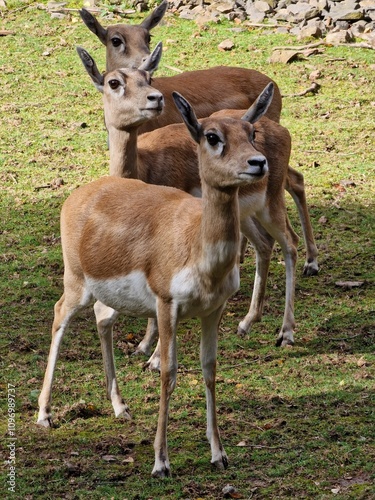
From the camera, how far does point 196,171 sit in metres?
7.58

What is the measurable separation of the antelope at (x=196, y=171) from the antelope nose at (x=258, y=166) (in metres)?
2.21

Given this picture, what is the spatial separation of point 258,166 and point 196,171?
2.53 m

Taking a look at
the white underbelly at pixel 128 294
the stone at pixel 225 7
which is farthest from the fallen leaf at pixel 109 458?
the stone at pixel 225 7

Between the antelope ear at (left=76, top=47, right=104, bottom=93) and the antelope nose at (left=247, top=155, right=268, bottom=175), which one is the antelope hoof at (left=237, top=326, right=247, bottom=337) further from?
the antelope nose at (left=247, top=155, right=268, bottom=175)

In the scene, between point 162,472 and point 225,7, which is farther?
point 225,7

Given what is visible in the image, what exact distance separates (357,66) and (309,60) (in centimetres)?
62

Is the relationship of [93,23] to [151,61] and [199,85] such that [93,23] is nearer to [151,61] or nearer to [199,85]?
[199,85]

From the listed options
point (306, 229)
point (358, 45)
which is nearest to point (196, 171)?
point (306, 229)

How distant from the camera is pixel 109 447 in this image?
5750mm

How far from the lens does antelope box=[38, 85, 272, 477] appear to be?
530 cm

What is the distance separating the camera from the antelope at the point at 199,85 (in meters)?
8.80

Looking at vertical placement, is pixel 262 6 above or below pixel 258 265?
below

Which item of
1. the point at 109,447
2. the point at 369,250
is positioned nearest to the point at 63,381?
the point at 109,447

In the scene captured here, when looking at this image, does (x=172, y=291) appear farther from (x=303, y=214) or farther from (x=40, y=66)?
(x=40, y=66)
